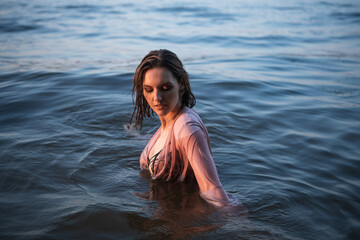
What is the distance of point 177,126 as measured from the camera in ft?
8.89

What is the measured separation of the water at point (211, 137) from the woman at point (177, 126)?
1.02 ft

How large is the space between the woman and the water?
31cm

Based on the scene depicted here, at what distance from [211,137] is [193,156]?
2193 millimetres

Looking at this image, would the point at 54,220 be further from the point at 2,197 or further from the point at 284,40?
the point at 284,40

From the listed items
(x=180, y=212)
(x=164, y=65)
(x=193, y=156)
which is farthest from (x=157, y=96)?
(x=180, y=212)

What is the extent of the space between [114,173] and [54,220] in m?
0.98

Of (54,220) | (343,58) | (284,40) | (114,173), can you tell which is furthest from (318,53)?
(54,220)

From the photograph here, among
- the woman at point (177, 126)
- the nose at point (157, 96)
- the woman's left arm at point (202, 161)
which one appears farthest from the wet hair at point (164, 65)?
the woman's left arm at point (202, 161)

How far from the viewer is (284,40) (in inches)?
510

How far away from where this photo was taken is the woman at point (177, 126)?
2609mm

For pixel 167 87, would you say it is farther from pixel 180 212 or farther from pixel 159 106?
pixel 180 212

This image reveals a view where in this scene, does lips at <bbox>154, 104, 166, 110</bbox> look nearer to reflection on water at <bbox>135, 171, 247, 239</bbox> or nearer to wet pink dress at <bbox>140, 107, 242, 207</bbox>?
wet pink dress at <bbox>140, 107, 242, 207</bbox>

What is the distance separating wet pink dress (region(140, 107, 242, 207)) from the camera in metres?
2.60

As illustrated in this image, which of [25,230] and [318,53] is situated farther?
[318,53]
